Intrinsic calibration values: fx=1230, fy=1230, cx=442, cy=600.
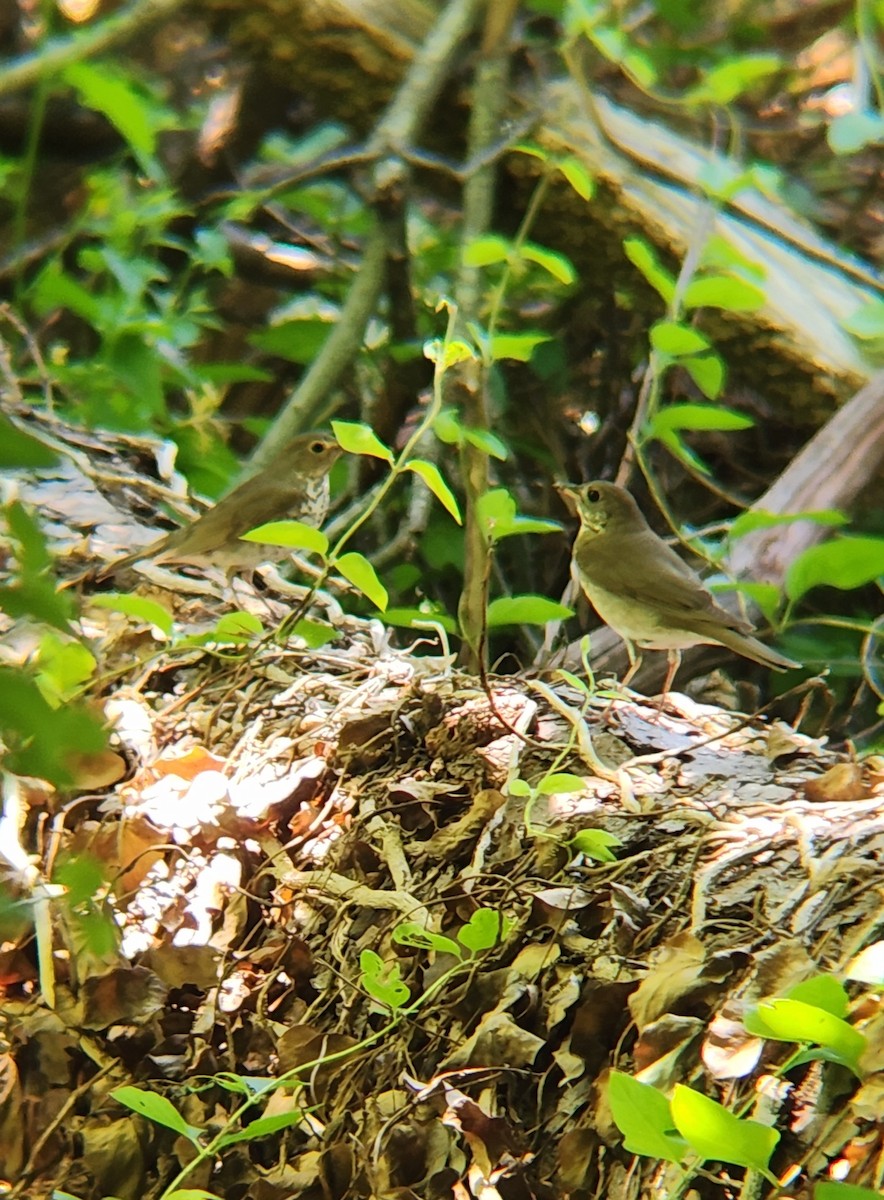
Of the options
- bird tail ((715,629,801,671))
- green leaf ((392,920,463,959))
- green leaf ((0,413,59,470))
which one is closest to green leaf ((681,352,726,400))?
bird tail ((715,629,801,671))

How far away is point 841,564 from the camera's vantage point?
223cm

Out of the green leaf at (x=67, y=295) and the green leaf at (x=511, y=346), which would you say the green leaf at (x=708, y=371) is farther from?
the green leaf at (x=67, y=295)

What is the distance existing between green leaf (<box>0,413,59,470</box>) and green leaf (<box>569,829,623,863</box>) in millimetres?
1093

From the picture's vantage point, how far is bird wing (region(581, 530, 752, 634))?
2.56 meters

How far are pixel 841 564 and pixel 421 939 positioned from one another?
112 cm

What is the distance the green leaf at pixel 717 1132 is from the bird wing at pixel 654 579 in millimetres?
1491

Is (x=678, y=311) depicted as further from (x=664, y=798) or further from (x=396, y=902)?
(x=396, y=902)

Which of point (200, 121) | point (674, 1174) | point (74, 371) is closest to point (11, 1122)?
point (674, 1174)

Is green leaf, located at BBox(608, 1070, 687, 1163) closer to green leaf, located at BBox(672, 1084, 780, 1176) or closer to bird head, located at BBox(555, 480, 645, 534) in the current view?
green leaf, located at BBox(672, 1084, 780, 1176)

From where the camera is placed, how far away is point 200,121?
5.06 m

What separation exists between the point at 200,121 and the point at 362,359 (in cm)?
181

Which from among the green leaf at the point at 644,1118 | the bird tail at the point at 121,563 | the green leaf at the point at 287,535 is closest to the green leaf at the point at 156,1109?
the green leaf at the point at 644,1118

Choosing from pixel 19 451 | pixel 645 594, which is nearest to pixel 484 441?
pixel 645 594

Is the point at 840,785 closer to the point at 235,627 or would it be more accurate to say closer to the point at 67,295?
the point at 235,627
